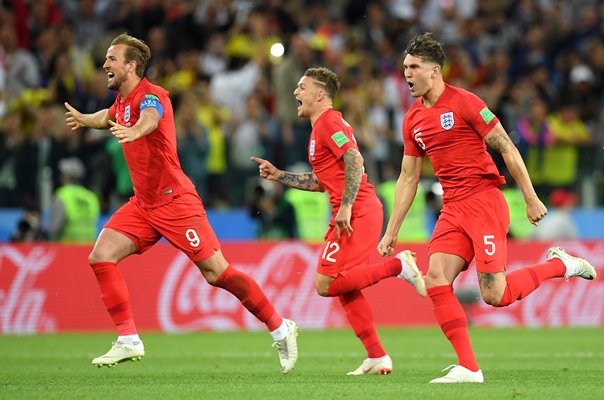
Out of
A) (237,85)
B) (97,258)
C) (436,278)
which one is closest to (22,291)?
(237,85)

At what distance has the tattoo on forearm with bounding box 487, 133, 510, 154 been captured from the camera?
927 cm

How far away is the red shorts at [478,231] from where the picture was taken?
9.41 m

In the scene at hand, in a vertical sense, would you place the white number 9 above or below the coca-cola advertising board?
above

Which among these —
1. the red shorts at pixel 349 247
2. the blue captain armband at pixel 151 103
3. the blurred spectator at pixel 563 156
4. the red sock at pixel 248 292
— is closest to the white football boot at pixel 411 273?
the red shorts at pixel 349 247

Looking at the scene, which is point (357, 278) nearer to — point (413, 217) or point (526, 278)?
point (526, 278)

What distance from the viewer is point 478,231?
941cm

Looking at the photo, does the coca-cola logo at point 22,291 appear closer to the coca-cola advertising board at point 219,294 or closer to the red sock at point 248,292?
the coca-cola advertising board at point 219,294

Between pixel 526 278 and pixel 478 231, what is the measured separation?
693 mm

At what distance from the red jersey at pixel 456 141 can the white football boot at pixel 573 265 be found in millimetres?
1018

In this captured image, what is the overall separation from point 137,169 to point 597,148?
11400mm

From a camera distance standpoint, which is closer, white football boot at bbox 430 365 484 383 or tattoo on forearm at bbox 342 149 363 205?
white football boot at bbox 430 365 484 383

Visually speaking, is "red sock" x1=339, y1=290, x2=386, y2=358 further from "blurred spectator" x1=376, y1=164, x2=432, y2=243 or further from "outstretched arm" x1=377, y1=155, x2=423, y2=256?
"blurred spectator" x1=376, y1=164, x2=432, y2=243

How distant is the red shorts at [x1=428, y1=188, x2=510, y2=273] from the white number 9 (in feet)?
6.78

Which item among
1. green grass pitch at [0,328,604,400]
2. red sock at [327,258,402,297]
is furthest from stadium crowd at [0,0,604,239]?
red sock at [327,258,402,297]
